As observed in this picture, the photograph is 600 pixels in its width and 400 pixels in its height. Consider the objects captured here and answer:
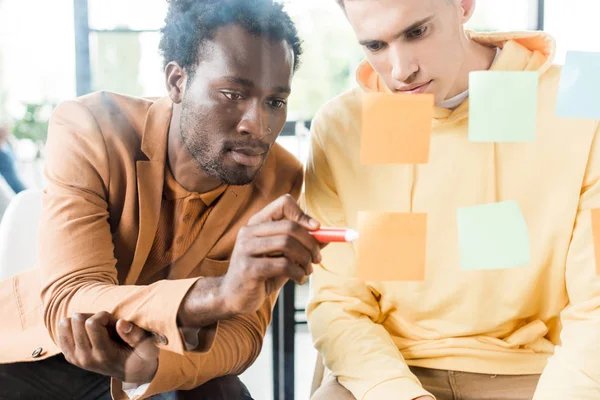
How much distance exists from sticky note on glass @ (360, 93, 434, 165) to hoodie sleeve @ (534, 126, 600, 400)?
0.23 meters

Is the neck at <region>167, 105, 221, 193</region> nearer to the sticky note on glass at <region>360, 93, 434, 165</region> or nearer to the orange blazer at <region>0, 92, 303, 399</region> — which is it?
the orange blazer at <region>0, 92, 303, 399</region>

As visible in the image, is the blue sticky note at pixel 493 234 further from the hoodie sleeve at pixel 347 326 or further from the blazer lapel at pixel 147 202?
the blazer lapel at pixel 147 202

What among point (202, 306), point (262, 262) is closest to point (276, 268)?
point (262, 262)

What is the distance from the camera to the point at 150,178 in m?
0.85

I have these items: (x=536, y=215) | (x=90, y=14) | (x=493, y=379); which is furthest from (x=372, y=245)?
(x=90, y=14)

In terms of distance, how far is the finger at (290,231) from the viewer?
2.43 ft

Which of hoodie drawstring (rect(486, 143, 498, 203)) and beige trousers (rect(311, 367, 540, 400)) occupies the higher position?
hoodie drawstring (rect(486, 143, 498, 203))

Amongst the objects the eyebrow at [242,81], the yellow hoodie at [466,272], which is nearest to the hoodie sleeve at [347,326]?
the yellow hoodie at [466,272]

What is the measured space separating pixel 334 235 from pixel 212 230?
0.18 meters

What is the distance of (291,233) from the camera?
0.74 metres

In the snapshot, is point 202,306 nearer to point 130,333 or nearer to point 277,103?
point 130,333

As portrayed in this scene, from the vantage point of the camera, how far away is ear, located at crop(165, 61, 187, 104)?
0.83 metres

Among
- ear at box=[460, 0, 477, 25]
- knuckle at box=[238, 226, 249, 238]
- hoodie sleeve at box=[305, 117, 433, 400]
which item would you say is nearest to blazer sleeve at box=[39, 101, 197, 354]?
knuckle at box=[238, 226, 249, 238]

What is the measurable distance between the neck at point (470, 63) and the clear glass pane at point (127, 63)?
374 mm
